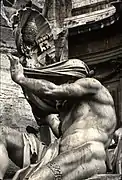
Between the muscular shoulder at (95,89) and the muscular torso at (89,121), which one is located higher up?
the muscular shoulder at (95,89)

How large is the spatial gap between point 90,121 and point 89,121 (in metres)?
0.01

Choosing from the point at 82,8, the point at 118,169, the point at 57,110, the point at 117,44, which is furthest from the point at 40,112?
the point at 82,8

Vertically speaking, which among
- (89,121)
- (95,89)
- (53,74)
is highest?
(53,74)

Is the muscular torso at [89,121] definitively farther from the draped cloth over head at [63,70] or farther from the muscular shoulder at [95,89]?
the draped cloth over head at [63,70]

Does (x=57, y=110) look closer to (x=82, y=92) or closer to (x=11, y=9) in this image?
(x=82, y=92)

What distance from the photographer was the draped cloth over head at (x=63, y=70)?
18.1 feet

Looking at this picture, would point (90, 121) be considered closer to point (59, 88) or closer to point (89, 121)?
point (89, 121)

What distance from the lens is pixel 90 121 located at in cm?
529

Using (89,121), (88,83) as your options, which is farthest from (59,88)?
(89,121)

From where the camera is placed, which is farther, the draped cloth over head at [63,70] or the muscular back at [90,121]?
the draped cloth over head at [63,70]

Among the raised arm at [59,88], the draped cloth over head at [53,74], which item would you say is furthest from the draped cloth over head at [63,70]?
the raised arm at [59,88]

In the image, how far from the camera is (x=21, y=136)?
5301 millimetres

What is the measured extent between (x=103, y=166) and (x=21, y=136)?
84cm

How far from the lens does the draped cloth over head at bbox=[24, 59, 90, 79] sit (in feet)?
18.1
